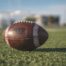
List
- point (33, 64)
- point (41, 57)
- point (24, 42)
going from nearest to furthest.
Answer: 1. point (33, 64)
2. point (41, 57)
3. point (24, 42)

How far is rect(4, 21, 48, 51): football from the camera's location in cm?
958

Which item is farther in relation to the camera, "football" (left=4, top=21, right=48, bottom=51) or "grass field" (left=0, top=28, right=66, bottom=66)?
"football" (left=4, top=21, right=48, bottom=51)

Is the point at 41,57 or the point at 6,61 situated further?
the point at 41,57

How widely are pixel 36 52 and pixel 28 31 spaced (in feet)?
2.25

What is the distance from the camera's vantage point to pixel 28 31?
964 centimetres

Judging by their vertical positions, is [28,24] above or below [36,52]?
above

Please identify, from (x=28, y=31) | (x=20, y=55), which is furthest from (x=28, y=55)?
(x=28, y=31)

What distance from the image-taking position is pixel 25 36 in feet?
31.4

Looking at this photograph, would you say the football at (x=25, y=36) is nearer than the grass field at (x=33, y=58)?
No

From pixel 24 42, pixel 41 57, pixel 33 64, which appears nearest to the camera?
pixel 33 64

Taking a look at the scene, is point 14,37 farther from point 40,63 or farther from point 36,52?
point 40,63

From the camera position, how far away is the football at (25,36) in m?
9.58

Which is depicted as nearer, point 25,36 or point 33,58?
point 33,58

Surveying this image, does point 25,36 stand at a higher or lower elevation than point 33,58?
higher
